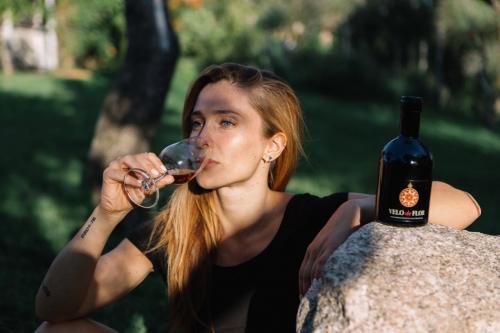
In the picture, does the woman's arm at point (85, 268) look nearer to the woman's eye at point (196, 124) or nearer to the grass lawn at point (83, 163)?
the woman's eye at point (196, 124)

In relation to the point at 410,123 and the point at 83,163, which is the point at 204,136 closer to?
the point at 410,123

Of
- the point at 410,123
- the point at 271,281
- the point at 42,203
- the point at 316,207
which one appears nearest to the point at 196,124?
the point at 316,207

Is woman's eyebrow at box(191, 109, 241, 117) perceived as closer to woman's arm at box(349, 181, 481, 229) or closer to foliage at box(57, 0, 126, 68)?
woman's arm at box(349, 181, 481, 229)

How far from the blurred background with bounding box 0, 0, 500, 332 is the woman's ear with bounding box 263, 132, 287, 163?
325 millimetres

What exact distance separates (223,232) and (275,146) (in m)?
0.50

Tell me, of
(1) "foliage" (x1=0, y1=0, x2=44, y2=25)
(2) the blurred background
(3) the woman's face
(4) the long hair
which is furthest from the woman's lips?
A: (1) "foliage" (x1=0, y1=0, x2=44, y2=25)

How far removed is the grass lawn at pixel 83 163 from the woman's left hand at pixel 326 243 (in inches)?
40.0

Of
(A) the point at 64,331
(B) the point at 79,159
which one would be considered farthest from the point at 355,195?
(B) the point at 79,159

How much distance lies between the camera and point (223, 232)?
3.37 meters

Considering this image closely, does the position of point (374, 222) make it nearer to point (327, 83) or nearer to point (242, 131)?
point (242, 131)

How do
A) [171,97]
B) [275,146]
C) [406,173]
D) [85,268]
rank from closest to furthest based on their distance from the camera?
[406,173] → [85,268] → [275,146] → [171,97]

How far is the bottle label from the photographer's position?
2.27 metres

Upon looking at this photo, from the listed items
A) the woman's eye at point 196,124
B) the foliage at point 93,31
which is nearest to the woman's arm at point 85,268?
the woman's eye at point 196,124

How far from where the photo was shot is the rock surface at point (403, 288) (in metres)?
2.03
